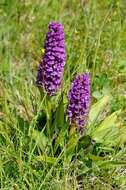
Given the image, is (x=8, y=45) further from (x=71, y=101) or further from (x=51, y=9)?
(x=71, y=101)

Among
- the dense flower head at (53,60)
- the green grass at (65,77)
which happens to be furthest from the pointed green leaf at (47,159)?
the dense flower head at (53,60)

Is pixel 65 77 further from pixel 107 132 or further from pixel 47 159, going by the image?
pixel 47 159

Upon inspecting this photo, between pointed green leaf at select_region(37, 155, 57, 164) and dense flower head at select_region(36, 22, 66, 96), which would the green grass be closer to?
pointed green leaf at select_region(37, 155, 57, 164)

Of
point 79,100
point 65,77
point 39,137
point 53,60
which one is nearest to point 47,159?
point 39,137

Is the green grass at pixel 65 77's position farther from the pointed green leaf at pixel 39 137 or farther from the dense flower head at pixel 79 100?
the dense flower head at pixel 79 100

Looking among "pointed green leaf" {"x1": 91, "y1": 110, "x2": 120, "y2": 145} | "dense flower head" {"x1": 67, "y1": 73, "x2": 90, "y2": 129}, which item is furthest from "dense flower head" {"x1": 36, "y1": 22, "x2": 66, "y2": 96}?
"pointed green leaf" {"x1": 91, "y1": 110, "x2": 120, "y2": 145}

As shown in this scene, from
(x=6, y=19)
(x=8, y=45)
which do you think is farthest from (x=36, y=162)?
(x=6, y=19)
